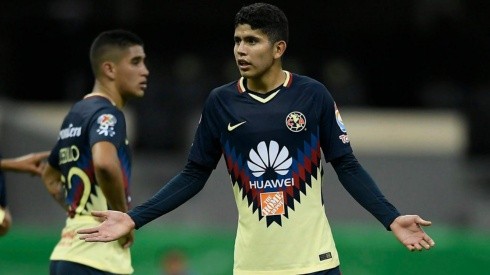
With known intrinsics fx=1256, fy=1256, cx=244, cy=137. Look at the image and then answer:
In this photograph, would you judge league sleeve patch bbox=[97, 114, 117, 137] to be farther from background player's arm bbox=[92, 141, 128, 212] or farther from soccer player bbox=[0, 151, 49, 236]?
soccer player bbox=[0, 151, 49, 236]

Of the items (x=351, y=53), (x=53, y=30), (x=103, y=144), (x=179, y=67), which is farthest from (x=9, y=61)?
(x=103, y=144)

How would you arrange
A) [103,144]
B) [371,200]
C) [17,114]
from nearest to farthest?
[371,200] → [103,144] → [17,114]

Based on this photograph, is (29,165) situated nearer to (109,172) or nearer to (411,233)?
(109,172)

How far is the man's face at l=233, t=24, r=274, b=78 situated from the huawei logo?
426 millimetres

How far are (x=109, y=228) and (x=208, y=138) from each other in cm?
80

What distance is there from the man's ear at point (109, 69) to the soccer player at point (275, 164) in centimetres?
175

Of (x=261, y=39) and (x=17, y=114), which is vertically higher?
(x=17, y=114)

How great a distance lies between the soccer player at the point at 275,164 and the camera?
7.14m

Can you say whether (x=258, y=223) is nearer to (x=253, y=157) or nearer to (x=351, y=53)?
(x=253, y=157)

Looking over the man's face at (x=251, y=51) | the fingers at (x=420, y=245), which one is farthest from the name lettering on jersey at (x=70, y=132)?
the fingers at (x=420, y=245)

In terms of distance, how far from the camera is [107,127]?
8.35 m

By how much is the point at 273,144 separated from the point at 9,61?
13.5 m

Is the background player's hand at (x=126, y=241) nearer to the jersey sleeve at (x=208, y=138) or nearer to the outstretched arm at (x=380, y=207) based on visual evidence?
the jersey sleeve at (x=208, y=138)

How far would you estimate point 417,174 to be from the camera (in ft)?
56.5
